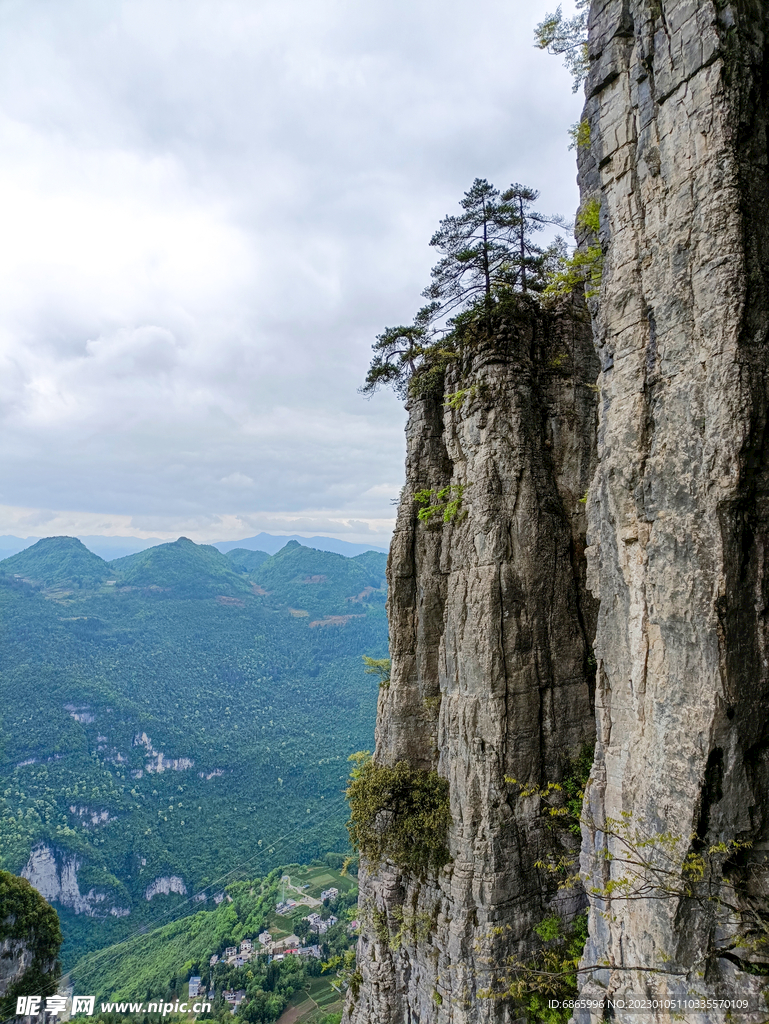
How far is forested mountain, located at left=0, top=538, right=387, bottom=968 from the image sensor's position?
228 ft

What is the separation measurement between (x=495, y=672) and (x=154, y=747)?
106 metres

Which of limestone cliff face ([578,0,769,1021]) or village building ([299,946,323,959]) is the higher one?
limestone cliff face ([578,0,769,1021])

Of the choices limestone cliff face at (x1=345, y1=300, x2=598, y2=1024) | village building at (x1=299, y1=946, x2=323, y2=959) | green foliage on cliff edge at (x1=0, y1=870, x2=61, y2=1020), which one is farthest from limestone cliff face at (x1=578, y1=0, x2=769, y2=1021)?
village building at (x1=299, y1=946, x2=323, y2=959)

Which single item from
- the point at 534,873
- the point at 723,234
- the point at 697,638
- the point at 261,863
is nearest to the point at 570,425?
the point at 723,234

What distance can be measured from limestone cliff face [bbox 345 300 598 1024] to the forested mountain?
66287mm

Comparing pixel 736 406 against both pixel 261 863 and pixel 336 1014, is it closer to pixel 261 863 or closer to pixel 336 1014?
pixel 336 1014

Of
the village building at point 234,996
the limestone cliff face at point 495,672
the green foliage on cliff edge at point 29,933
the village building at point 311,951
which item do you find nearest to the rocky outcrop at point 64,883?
the village building at point 311,951

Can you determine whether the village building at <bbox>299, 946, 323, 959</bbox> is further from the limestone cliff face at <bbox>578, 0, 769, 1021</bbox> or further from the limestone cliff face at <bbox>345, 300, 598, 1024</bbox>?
the limestone cliff face at <bbox>578, 0, 769, 1021</bbox>

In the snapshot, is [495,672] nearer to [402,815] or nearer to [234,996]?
[402,815]

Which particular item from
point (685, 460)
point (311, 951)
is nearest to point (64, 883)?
point (311, 951)

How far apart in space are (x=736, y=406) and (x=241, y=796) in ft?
326

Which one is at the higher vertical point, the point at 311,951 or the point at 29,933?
the point at 29,933

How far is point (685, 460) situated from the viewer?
862cm

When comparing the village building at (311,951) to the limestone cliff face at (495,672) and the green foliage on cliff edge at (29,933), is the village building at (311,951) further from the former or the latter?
the limestone cliff face at (495,672)
